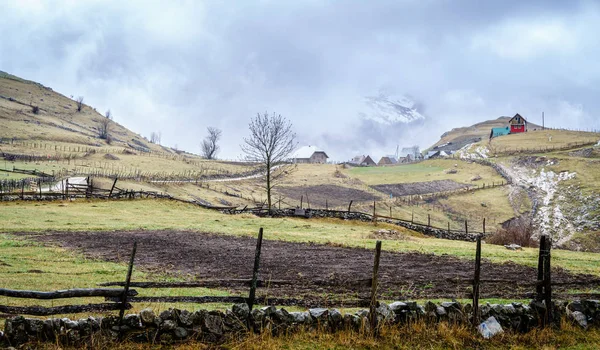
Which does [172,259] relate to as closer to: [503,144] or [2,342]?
[2,342]

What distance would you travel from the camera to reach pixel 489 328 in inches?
438

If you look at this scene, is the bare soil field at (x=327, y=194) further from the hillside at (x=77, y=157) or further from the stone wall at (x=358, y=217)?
the stone wall at (x=358, y=217)

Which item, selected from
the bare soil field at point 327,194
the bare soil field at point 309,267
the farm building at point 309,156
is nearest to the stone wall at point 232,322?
the bare soil field at point 309,267

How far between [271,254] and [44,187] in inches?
1745

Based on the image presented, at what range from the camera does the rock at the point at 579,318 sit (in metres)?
11.8

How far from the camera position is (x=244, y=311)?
10070 mm

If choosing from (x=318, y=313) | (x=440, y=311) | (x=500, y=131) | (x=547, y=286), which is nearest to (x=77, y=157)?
(x=318, y=313)

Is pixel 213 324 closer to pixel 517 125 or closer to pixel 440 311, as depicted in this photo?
pixel 440 311

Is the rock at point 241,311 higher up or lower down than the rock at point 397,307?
lower down

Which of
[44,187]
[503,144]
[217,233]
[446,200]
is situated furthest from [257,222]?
[503,144]

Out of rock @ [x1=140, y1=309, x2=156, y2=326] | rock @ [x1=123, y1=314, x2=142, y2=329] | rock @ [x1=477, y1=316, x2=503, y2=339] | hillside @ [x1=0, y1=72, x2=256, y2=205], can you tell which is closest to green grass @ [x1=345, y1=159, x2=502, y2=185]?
hillside @ [x1=0, y1=72, x2=256, y2=205]

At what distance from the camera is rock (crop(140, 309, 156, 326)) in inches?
375

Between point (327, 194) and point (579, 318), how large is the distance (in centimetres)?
7443

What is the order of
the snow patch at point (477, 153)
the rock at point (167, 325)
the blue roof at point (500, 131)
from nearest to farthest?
the rock at point (167, 325)
the snow patch at point (477, 153)
the blue roof at point (500, 131)
